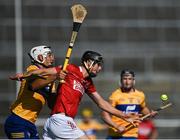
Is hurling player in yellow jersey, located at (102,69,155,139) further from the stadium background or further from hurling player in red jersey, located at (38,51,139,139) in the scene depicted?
the stadium background

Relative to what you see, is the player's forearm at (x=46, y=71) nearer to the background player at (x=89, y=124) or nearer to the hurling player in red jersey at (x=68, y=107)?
the hurling player in red jersey at (x=68, y=107)

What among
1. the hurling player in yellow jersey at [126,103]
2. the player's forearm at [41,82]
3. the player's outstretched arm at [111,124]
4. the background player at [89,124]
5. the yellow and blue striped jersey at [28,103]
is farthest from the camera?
the background player at [89,124]

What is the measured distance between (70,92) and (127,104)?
273 centimetres

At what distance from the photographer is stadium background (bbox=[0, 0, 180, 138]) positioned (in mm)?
17547

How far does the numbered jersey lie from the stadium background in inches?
185

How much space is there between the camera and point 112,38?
18234 millimetres

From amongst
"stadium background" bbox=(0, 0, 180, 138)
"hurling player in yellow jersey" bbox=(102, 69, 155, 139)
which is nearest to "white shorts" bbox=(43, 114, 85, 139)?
"hurling player in yellow jersey" bbox=(102, 69, 155, 139)

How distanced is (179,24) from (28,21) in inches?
124

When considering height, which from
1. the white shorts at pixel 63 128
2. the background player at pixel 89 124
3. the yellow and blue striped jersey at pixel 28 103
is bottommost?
the background player at pixel 89 124

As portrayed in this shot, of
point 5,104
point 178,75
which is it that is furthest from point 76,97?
point 178,75

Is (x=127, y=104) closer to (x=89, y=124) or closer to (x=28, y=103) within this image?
(x=28, y=103)

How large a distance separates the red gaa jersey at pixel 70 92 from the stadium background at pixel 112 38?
24.1 feet

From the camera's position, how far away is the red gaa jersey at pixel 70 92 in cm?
977

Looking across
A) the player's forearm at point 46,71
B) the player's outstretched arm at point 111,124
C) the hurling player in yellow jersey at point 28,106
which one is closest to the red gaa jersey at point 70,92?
the hurling player in yellow jersey at point 28,106
